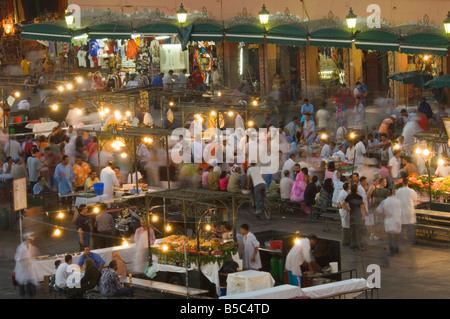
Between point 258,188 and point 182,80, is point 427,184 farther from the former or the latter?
point 182,80

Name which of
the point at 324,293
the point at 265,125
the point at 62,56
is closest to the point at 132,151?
the point at 265,125

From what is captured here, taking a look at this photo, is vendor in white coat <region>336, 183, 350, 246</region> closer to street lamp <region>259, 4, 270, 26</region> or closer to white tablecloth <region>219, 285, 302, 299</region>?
white tablecloth <region>219, 285, 302, 299</region>

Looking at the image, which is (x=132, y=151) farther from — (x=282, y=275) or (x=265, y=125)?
(x=282, y=275)

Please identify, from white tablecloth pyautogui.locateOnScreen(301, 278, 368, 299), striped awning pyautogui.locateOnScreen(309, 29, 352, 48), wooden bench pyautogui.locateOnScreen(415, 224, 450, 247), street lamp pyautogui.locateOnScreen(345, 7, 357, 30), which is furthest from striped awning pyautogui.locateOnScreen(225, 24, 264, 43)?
white tablecloth pyautogui.locateOnScreen(301, 278, 368, 299)

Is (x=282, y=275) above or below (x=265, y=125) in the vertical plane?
below

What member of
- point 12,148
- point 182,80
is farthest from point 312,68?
point 12,148

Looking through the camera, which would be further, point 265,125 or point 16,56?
point 16,56

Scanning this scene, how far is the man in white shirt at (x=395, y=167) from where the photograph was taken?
75.0 feet

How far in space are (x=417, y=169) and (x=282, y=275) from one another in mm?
6718

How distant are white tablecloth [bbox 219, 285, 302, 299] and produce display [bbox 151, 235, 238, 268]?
2375 millimetres

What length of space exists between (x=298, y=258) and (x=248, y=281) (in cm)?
154

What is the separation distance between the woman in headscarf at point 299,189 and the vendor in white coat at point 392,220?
3.06m

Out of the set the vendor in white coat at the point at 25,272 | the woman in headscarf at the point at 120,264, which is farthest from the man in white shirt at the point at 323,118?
the vendor in white coat at the point at 25,272

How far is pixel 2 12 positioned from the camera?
51469mm
